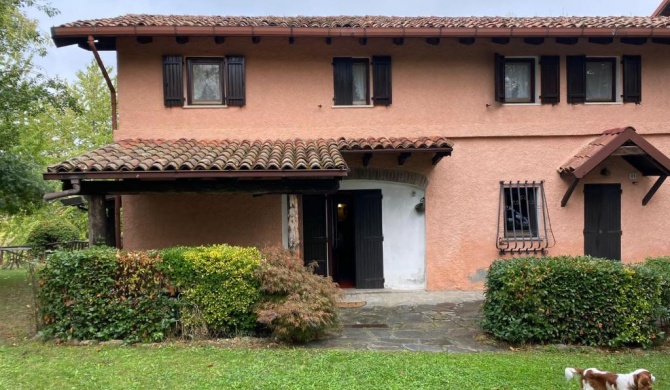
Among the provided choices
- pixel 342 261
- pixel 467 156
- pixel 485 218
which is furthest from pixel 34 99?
pixel 485 218

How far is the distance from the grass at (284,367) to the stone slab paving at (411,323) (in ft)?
1.44

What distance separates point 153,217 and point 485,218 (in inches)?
288

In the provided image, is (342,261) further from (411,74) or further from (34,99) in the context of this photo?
(34,99)

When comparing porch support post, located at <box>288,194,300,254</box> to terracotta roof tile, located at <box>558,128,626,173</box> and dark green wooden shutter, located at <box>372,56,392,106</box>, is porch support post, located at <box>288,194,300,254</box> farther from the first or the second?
terracotta roof tile, located at <box>558,128,626,173</box>

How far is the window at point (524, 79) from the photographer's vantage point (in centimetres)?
954

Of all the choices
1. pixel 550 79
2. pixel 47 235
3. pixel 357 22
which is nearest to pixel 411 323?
pixel 550 79

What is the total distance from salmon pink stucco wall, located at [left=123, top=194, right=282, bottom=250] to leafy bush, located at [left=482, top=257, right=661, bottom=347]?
5050mm

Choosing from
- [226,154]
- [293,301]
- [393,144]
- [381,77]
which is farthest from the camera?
[381,77]

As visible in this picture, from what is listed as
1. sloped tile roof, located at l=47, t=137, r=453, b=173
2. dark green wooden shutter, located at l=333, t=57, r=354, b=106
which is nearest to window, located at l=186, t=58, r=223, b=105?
sloped tile roof, located at l=47, t=137, r=453, b=173

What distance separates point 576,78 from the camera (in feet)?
31.8

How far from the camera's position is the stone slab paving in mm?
6008

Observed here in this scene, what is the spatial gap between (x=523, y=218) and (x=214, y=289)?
710cm

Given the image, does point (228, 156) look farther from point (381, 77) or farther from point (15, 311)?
point (15, 311)

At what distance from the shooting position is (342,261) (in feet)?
33.3
